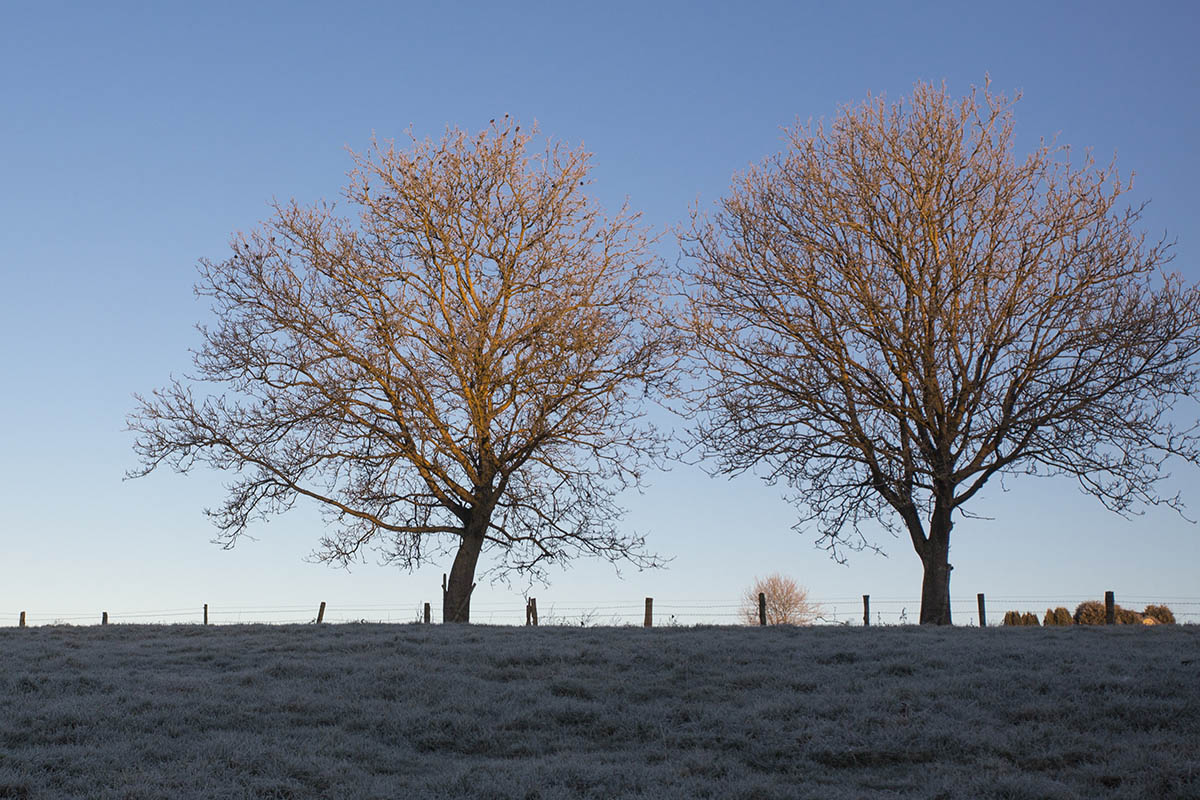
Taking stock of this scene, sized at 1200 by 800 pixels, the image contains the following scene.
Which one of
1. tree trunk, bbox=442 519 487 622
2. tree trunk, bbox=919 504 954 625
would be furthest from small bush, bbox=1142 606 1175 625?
tree trunk, bbox=442 519 487 622

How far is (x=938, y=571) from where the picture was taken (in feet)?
82.0

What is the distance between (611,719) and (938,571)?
562 inches

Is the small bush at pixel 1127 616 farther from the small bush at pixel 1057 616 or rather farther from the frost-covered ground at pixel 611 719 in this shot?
the frost-covered ground at pixel 611 719

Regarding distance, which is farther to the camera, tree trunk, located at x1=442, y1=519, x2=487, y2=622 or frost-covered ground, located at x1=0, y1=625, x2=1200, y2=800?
tree trunk, located at x1=442, y1=519, x2=487, y2=622

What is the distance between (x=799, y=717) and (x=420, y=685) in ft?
17.2

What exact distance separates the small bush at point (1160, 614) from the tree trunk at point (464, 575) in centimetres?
1874

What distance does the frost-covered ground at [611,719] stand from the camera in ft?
34.1

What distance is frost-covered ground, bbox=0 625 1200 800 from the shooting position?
1038 centimetres

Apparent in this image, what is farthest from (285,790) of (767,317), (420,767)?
(767,317)

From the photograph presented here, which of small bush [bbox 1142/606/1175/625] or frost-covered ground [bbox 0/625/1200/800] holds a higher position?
small bush [bbox 1142/606/1175/625]

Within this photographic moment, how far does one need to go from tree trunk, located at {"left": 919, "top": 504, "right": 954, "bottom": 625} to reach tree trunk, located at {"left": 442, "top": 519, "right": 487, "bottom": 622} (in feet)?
34.9

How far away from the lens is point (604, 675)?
50.3ft

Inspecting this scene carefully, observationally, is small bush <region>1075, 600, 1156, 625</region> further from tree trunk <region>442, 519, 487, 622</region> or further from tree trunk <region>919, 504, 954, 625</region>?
tree trunk <region>442, 519, 487, 622</region>

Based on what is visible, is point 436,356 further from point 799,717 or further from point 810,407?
point 799,717
